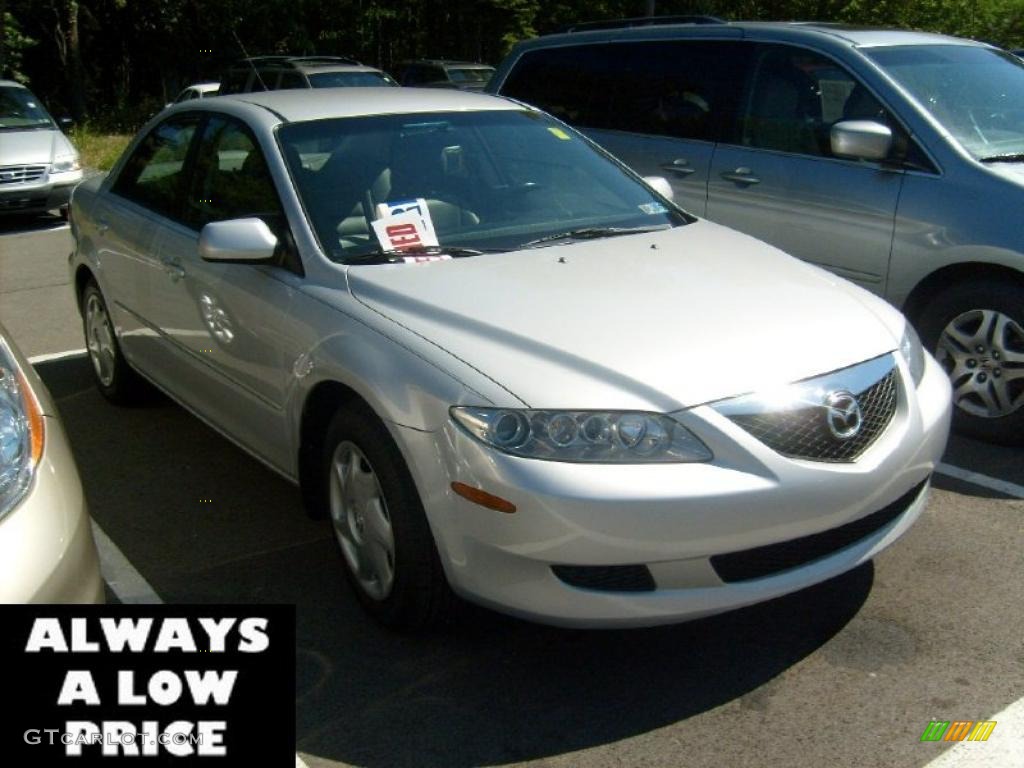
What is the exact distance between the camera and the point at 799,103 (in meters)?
6.13

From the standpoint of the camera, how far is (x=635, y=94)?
7.04m

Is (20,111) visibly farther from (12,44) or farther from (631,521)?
(12,44)

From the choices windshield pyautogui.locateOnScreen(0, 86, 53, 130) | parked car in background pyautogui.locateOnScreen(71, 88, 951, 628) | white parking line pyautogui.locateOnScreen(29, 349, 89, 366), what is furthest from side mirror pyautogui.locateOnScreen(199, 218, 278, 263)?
windshield pyautogui.locateOnScreen(0, 86, 53, 130)

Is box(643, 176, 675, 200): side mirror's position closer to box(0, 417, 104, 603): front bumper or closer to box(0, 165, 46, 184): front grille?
box(0, 417, 104, 603): front bumper

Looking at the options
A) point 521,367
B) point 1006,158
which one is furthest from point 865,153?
point 521,367

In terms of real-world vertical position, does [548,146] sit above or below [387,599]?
above

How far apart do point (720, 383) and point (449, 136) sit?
1.92m

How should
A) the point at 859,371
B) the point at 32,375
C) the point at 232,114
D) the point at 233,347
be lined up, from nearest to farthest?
the point at 32,375 → the point at 859,371 → the point at 233,347 → the point at 232,114

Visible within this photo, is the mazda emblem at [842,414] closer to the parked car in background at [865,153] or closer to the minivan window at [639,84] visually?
the parked car in background at [865,153]

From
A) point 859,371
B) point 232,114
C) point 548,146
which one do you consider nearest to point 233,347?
point 232,114

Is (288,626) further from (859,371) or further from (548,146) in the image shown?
(548,146)

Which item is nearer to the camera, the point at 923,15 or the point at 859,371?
the point at 859,371

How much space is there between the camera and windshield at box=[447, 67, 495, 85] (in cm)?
2427

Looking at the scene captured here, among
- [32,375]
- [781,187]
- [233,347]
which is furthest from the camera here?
[781,187]
